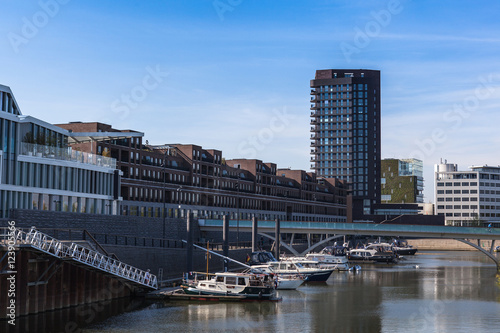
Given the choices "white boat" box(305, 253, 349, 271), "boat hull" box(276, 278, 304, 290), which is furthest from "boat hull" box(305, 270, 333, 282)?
Result: "white boat" box(305, 253, 349, 271)

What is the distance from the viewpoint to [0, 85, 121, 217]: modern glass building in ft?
221

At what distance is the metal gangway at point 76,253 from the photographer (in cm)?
4778

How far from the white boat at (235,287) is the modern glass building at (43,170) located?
65.1ft

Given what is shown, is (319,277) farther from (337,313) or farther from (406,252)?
(406,252)

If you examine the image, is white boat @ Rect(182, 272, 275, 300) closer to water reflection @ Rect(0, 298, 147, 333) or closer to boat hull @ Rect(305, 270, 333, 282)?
water reflection @ Rect(0, 298, 147, 333)

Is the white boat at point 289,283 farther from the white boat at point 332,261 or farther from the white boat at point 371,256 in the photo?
the white boat at point 371,256

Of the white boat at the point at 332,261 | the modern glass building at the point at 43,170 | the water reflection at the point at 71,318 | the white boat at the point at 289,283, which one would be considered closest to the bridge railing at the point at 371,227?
the white boat at the point at 332,261

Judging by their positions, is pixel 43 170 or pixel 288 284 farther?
pixel 288 284

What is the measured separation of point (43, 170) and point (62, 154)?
14.3 feet

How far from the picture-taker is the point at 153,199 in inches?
5143

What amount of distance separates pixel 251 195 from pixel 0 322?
126 m

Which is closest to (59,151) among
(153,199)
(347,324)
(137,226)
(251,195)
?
(137,226)

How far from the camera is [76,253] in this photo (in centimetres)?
5334

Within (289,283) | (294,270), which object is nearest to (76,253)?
(289,283)
